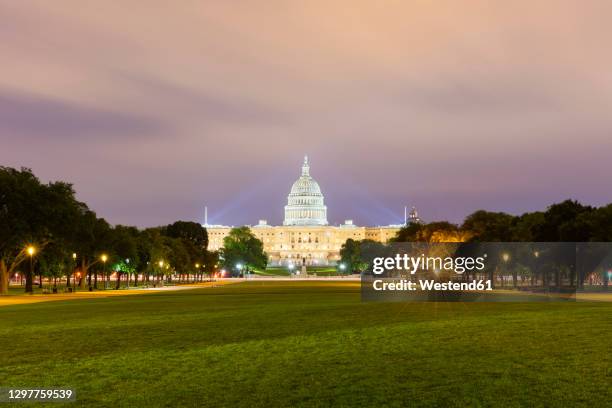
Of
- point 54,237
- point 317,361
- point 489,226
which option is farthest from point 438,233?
point 317,361

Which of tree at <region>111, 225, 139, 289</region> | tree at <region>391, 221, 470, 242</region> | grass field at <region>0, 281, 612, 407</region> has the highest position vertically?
tree at <region>391, 221, 470, 242</region>

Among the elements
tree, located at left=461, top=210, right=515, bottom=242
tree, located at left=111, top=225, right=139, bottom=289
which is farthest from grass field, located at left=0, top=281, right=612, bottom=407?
tree, located at left=461, top=210, right=515, bottom=242

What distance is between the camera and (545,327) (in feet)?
98.3

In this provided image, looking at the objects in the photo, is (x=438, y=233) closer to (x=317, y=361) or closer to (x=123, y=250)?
(x=123, y=250)

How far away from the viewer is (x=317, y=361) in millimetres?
20016

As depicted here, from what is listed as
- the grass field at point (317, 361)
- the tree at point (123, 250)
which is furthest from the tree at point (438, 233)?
the grass field at point (317, 361)

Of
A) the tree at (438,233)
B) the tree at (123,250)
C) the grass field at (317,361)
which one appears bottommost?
the grass field at (317,361)

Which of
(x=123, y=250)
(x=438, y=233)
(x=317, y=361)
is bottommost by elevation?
(x=317, y=361)

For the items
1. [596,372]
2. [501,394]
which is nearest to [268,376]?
[501,394]

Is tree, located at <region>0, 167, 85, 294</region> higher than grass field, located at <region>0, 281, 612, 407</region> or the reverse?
higher

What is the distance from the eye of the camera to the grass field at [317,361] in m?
15.2

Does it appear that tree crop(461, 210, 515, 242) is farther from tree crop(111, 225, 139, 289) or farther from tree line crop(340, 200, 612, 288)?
tree crop(111, 225, 139, 289)

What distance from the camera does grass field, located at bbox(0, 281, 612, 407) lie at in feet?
50.0

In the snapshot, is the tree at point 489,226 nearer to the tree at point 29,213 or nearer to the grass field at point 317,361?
the tree at point 29,213
